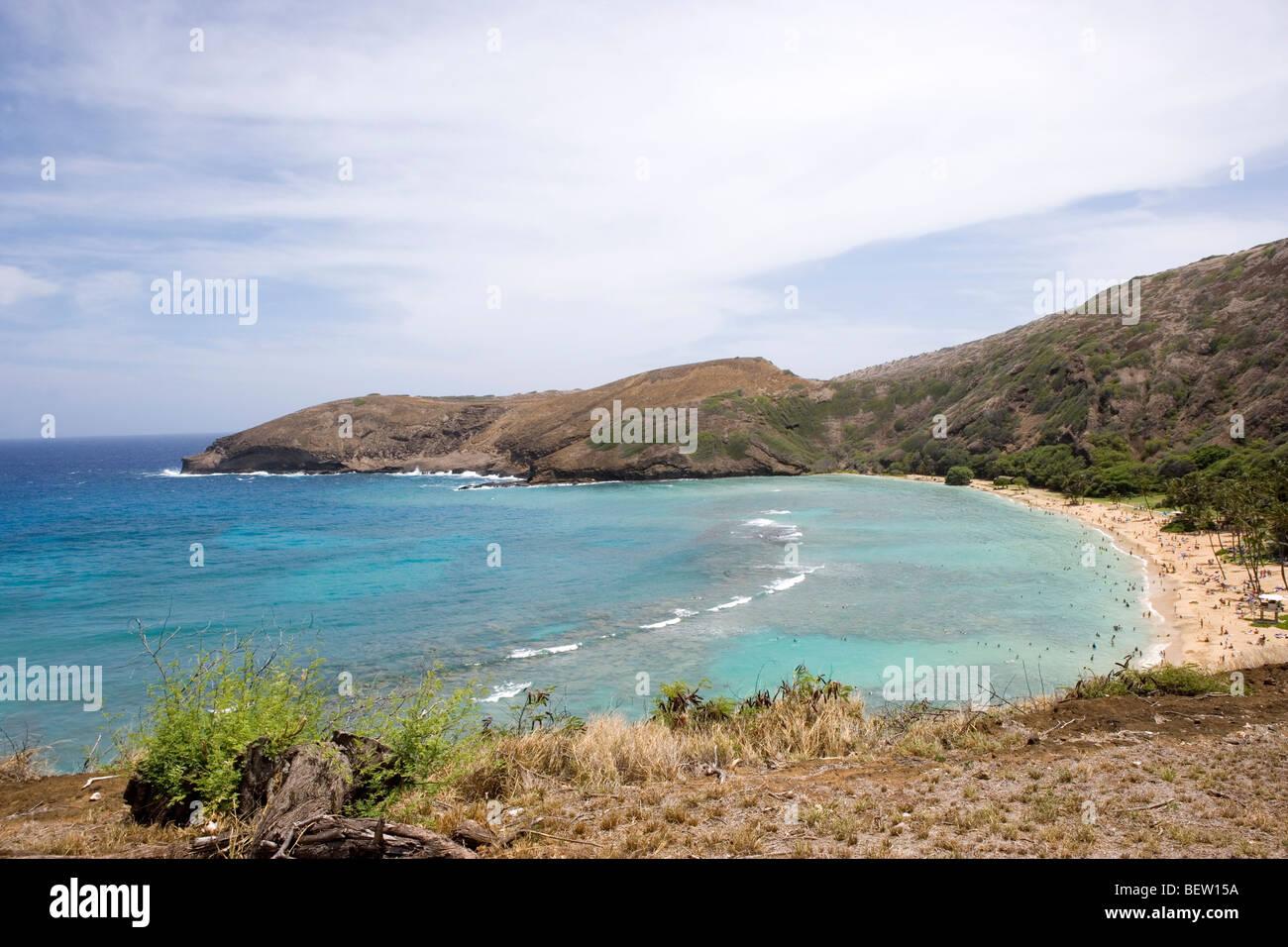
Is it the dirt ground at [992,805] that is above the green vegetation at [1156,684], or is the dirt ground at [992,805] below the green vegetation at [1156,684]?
above

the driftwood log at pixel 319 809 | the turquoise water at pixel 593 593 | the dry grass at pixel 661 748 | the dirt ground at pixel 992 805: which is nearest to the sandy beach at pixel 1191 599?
the turquoise water at pixel 593 593

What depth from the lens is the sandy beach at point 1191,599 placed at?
17844mm

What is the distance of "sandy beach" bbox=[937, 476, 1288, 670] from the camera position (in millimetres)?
17844

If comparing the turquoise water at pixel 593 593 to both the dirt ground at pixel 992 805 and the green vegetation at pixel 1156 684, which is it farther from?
the dirt ground at pixel 992 805

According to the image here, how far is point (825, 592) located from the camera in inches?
1089

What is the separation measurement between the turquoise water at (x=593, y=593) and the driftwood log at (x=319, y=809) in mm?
7422

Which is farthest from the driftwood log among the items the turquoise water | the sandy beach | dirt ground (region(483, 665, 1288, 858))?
the sandy beach

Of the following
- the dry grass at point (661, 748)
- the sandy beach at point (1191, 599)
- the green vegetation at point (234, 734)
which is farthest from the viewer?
the sandy beach at point (1191, 599)

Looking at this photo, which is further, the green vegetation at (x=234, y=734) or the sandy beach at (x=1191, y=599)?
the sandy beach at (x=1191, y=599)

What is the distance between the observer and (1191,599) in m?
24.3

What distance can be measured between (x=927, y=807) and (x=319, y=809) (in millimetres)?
5528

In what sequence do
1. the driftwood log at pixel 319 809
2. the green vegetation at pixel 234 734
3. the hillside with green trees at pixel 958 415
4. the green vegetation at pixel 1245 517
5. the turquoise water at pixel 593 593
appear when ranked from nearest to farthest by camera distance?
the driftwood log at pixel 319 809
the green vegetation at pixel 234 734
the turquoise water at pixel 593 593
the green vegetation at pixel 1245 517
the hillside with green trees at pixel 958 415
